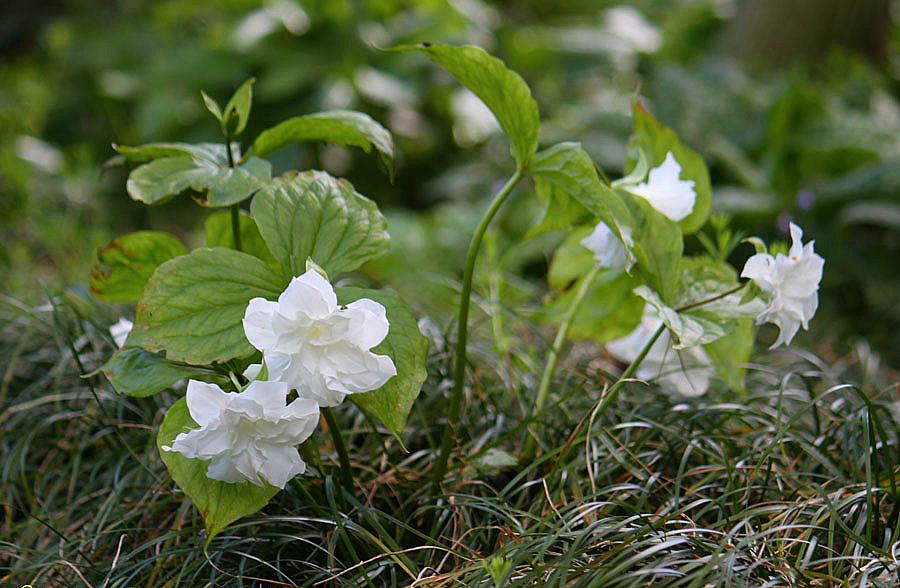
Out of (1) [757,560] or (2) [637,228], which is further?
(2) [637,228]

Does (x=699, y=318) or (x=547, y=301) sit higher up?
(x=699, y=318)

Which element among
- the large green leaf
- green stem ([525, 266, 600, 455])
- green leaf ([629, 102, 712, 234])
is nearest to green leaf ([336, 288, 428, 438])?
the large green leaf

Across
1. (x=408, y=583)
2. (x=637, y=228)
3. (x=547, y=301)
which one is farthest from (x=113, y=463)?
(x=637, y=228)

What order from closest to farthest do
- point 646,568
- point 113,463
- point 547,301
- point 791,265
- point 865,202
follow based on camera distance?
1. point 646,568
2. point 791,265
3. point 113,463
4. point 547,301
5. point 865,202

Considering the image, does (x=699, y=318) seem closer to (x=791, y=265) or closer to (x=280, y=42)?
(x=791, y=265)

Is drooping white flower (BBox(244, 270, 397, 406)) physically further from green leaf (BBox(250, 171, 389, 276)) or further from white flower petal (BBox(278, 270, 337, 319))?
green leaf (BBox(250, 171, 389, 276))

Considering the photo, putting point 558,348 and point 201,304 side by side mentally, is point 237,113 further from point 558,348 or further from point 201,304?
point 558,348
